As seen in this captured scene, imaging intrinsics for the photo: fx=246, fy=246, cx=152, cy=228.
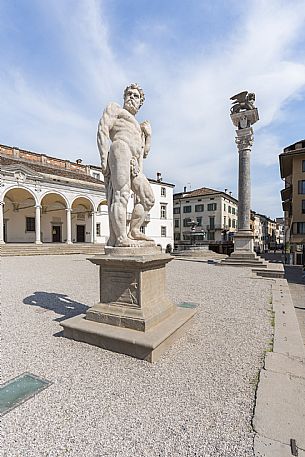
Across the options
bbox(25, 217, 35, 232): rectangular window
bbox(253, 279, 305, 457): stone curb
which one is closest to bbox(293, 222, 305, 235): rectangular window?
bbox(253, 279, 305, 457): stone curb

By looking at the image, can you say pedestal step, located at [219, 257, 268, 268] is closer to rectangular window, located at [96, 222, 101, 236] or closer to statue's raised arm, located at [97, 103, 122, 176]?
statue's raised arm, located at [97, 103, 122, 176]

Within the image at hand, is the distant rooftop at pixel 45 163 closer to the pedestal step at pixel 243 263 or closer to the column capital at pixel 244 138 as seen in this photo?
the column capital at pixel 244 138

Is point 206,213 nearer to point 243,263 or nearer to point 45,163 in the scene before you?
point 45,163

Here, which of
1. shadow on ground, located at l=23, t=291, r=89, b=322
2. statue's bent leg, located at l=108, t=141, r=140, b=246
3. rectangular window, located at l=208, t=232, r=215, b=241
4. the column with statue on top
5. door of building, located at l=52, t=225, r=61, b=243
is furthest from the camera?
rectangular window, located at l=208, t=232, r=215, b=241

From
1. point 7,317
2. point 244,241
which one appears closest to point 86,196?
point 244,241

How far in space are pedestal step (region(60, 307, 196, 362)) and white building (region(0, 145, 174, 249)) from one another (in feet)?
68.1

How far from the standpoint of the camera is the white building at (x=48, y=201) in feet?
73.2

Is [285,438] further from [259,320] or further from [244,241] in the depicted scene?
[244,241]

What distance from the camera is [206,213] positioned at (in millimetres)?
46406

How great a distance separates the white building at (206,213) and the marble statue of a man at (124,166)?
39000 millimetres

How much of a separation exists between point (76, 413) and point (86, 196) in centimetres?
2584

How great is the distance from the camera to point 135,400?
2.24 metres

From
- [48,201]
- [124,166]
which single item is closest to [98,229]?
[48,201]

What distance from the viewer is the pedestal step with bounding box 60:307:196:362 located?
2945 millimetres
